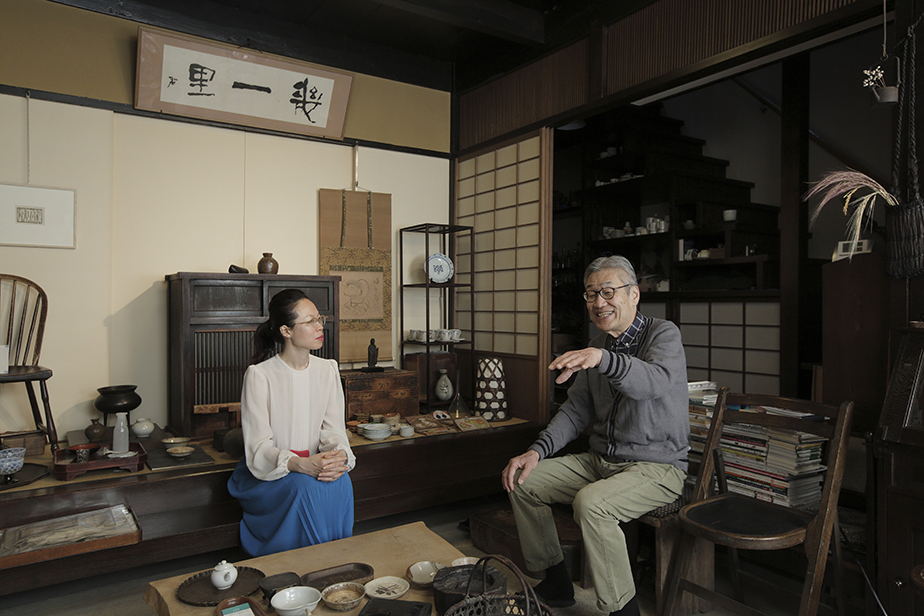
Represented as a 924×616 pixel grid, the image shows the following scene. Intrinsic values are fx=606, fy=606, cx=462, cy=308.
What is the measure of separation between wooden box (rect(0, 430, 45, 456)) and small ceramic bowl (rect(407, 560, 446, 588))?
2.59 metres

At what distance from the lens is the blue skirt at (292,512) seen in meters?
2.37

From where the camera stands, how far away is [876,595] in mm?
2080

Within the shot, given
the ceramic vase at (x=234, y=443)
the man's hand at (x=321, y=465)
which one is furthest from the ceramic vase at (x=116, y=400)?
the man's hand at (x=321, y=465)

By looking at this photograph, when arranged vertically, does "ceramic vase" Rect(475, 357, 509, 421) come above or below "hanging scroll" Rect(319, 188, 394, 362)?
below

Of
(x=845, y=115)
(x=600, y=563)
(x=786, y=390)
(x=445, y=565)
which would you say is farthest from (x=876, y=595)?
(x=845, y=115)

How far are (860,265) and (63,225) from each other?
420 cm

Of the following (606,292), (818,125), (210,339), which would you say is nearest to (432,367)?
(210,339)

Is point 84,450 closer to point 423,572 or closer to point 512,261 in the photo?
point 423,572

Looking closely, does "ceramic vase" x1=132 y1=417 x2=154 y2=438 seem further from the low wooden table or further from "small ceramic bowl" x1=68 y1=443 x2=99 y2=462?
the low wooden table

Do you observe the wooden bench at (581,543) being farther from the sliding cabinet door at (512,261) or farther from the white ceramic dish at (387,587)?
the sliding cabinet door at (512,261)

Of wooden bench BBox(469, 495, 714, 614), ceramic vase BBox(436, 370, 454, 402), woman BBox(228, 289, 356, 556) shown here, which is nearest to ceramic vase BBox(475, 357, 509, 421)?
ceramic vase BBox(436, 370, 454, 402)

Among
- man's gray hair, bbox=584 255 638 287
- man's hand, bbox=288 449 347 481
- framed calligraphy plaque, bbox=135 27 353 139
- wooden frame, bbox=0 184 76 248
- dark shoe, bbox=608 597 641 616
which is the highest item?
framed calligraphy plaque, bbox=135 27 353 139

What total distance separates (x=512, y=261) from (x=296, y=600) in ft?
11.0

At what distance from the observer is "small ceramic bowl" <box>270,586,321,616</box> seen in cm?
156
